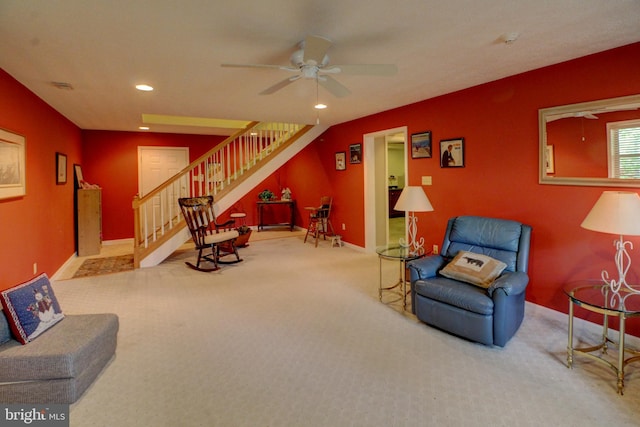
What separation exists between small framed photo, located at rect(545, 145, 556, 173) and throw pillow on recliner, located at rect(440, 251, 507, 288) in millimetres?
1062

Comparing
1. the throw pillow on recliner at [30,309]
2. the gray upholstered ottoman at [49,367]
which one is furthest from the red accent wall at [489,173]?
the gray upholstered ottoman at [49,367]

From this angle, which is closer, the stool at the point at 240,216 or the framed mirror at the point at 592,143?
the framed mirror at the point at 592,143

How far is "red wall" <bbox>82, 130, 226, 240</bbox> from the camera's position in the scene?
698 centimetres

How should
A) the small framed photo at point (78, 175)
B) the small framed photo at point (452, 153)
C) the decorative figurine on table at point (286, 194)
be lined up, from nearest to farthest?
the small framed photo at point (452, 153) → the small framed photo at point (78, 175) → the decorative figurine on table at point (286, 194)

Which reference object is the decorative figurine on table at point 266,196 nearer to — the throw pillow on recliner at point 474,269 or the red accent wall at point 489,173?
the red accent wall at point 489,173

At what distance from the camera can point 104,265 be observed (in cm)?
543

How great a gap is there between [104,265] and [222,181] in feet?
7.41

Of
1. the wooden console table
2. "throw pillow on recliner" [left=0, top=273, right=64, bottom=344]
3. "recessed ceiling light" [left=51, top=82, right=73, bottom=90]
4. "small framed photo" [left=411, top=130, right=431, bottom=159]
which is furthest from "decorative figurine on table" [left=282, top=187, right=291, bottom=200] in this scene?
"throw pillow on recliner" [left=0, top=273, right=64, bottom=344]

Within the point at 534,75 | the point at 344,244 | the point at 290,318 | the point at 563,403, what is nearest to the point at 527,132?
the point at 534,75

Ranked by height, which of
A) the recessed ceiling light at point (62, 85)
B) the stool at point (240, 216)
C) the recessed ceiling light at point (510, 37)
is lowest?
the stool at point (240, 216)

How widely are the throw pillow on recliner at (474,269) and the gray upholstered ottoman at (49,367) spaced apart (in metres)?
2.78

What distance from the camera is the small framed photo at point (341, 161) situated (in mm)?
6484

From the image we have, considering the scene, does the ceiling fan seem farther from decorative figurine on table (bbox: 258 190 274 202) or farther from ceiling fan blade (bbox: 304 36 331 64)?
decorative figurine on table (bbox: 258 190 274 202)

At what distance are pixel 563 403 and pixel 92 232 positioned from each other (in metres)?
6.85
